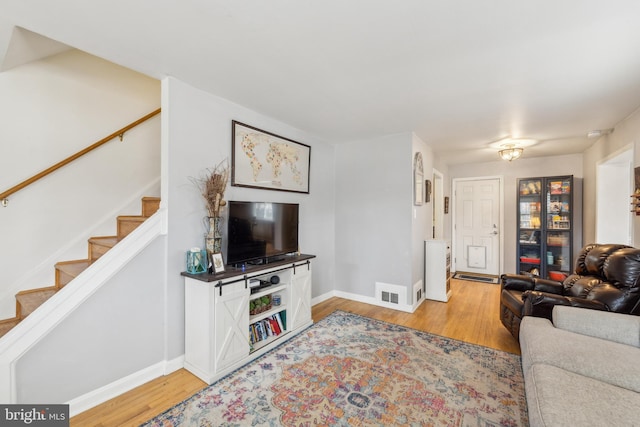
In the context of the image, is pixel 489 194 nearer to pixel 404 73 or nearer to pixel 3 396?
pixel 404 73

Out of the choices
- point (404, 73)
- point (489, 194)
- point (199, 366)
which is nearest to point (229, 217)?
point (199, 366)

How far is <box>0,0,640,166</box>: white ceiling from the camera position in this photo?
145 centimetres

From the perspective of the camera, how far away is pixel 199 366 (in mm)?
2162

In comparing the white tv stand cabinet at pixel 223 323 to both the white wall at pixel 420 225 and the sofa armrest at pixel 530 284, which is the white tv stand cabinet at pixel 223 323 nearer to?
the white wall at pixel 420 225

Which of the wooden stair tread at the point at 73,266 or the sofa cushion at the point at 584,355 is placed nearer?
the sofa cushion at the point at 584,355

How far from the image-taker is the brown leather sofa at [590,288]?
205 centimetres

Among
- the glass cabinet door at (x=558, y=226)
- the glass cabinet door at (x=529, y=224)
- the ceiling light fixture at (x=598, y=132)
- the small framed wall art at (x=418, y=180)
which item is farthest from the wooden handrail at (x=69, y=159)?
the glass cabinet door at (x=558, y=226)

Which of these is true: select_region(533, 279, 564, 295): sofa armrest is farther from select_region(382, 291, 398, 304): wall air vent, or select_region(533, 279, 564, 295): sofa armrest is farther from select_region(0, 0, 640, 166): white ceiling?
select_region(0, 0, 640, 166): white ceiling

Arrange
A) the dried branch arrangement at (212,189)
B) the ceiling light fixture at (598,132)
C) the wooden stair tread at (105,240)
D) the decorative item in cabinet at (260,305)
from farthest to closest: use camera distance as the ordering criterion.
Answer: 1. the ceiling light fixture at (598,132)
2. the decorative item in cabinet at (260,305)
3. the wooden stair tread at (105,240)
4. the dried branch arrangement at (212,189)

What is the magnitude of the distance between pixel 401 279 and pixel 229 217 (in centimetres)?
248

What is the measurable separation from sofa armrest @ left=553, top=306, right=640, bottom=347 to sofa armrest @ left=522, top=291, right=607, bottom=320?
0.33 metres

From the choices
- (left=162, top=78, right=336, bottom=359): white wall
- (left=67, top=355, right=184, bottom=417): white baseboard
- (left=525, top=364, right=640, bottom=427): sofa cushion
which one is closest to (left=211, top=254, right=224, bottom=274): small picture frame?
(left=162, top=78, right=336, bottom=359): white wall

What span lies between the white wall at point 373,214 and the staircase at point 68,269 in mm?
2572

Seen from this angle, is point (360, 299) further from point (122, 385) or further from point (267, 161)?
point (122, 385)
